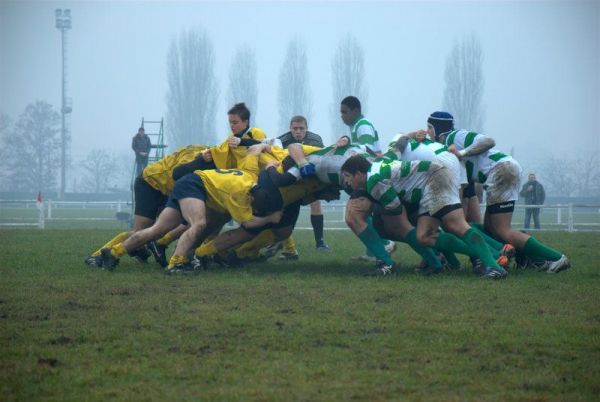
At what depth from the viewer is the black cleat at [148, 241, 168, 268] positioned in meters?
13.1

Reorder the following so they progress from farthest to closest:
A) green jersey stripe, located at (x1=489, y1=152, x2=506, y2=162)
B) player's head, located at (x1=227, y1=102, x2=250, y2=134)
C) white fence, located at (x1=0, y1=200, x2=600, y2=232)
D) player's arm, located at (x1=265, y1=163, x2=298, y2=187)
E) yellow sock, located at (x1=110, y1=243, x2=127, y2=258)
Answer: white fence, located at (x1=0, y1=200, x2=600, y2=232), player's head, located at (x1=227, y1=102, x2=250, y2=134), green jersey stripe, located at (x1=489, y1=152, x2=506, y2=162), yellow sock, located at (x1=110, y1=243, x2=127, y2=258), player's arm, located at (x1=265, y1=163, x2=298, y2=187)

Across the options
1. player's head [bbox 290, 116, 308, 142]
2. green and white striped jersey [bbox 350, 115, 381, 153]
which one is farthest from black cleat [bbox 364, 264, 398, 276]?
player's head [bbox 290, 116, 308, 142]

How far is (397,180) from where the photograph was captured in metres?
11.5

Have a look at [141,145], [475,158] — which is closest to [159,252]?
[475,158]

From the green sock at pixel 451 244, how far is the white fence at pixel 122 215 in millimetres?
10615

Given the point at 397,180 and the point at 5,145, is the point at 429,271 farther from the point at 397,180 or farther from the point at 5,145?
the point at 5,145

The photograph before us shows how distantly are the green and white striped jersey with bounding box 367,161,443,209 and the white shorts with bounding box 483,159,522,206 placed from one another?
3.61 ft

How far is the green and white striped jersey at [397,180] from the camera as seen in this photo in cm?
1130

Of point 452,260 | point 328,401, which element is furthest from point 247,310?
point 452,260

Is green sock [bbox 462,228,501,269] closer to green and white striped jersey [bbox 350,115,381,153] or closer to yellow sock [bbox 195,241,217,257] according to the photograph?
green and white striped jersey [bbox 350,115,381,153]

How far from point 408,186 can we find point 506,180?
142cm

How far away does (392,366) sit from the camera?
634cm

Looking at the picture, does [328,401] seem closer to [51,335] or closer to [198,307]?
[51,335]

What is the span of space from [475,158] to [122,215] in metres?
24.7
